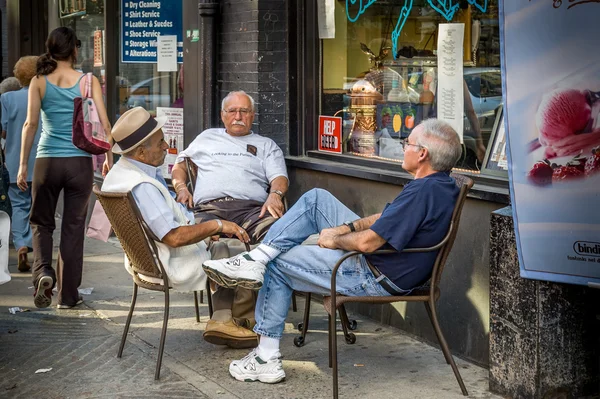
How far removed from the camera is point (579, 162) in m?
4.02

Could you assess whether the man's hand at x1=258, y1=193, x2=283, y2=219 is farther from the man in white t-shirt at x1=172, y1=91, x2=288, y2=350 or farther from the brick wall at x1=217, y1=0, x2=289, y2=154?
the brick wall at x1=217, y1=0, x2=289, y2=154

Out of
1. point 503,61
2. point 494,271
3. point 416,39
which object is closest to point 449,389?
point 494,271

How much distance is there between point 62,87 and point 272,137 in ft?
5.16

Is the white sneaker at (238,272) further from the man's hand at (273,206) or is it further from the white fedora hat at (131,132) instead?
the man's hand at (273,206)

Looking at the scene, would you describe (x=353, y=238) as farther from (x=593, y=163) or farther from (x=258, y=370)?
(x=593, y=163)

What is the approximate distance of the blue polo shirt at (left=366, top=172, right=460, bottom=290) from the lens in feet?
15.0

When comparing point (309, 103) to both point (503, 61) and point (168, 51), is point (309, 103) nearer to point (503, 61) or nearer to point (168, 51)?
point (168, 51)

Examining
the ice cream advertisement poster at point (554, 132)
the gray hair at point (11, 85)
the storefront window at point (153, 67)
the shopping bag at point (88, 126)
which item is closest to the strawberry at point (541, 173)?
the ice cream advertisement poster at point (554, 132)

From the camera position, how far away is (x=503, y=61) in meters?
4.25

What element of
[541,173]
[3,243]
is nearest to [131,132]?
[3,243]

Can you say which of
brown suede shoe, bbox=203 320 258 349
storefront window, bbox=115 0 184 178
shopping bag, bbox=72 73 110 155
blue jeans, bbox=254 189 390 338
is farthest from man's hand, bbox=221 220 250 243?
storefront window, bbox=115 0 184 178

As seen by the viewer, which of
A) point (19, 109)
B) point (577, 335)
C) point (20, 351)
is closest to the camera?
point (577, 335)

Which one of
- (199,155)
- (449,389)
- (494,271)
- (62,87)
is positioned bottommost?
(449,389)

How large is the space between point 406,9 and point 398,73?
0.43m
